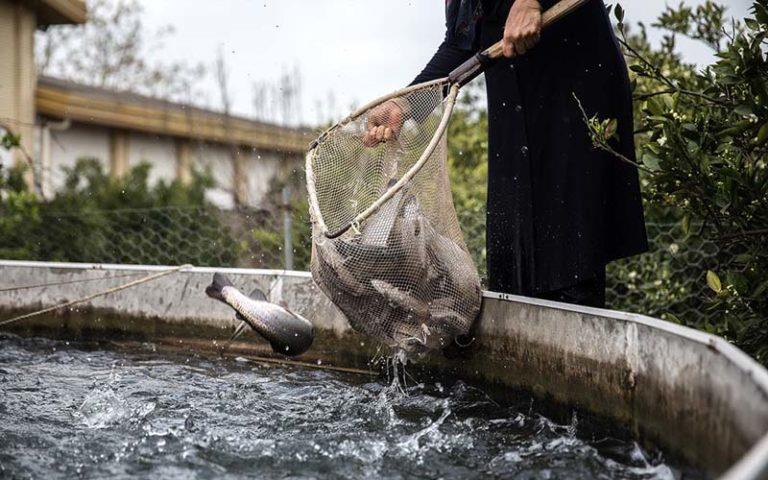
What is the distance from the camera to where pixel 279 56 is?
9.98m

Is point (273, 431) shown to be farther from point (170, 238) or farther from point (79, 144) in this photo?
point (79, 144)

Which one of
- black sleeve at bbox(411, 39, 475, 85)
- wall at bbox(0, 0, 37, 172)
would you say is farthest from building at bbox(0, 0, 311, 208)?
black sleeve at bbox(411, 39, 475, 85)

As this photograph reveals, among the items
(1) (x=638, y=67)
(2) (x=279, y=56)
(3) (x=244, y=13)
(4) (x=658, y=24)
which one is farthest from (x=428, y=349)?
(2) (x=279, y=56)

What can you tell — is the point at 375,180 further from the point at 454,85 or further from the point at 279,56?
the point at 279,56

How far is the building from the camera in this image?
10.9m

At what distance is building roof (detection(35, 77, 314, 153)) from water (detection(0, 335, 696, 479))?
820 centimetres

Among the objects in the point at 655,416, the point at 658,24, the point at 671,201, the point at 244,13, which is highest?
the point at 244,13

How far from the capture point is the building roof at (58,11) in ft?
44.0

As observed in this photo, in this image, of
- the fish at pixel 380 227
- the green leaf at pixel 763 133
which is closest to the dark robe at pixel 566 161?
the fish at pixel 380 227

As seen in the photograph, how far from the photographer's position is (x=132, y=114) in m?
16.9

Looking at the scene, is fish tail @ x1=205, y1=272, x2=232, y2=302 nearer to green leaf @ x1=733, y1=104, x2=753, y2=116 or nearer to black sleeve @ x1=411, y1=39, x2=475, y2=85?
black sleeve @ x1=411, y1=39, x2=475, y2=85

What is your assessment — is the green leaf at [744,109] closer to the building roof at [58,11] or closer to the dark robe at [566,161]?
the dark robe at [566,161]

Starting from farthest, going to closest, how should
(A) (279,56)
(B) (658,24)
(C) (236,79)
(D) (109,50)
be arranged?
(D) (109,50) → (C) (236,79) → (A) (279,56) → (B) (658,24)

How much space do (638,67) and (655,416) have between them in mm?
1485
